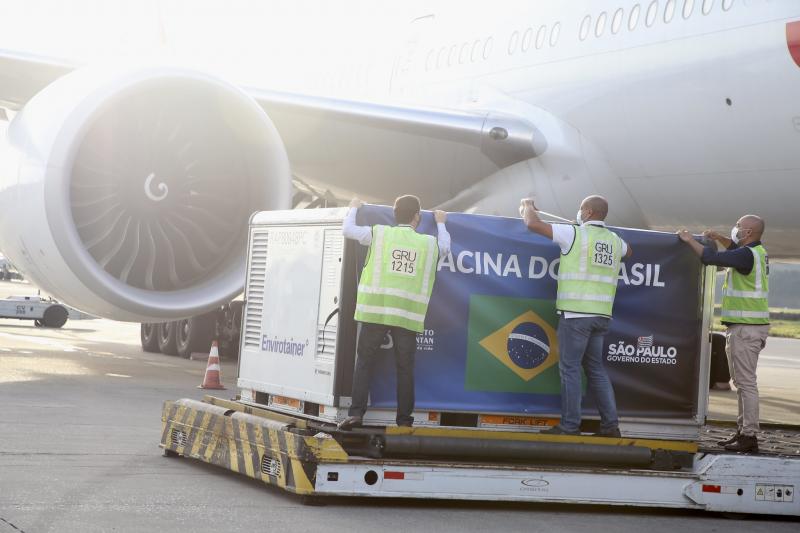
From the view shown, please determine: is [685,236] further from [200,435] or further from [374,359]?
[200,435]

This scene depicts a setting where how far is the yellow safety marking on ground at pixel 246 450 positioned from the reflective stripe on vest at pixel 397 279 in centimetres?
77

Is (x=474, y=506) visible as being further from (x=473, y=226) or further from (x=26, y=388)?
(x=26, y=388)

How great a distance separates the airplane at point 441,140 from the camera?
842 cm

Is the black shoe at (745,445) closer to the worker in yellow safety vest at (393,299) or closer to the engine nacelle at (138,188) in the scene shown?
the worker in yellow safety vest at (393,299)

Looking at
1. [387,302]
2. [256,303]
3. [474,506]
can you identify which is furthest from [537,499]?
[256,303]

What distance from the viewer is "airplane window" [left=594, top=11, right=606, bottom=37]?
9.80 meters

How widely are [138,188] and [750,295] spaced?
454 centimetres

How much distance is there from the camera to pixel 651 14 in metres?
9.33

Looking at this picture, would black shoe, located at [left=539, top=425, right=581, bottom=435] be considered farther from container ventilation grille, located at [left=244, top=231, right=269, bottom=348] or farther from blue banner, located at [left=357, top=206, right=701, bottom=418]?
container ventilation grille, located at [left=244, top=231, right=269, bottom=348]

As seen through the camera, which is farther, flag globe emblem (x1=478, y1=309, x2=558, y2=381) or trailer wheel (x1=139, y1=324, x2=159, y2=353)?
trailer wheel (x1=139, y1=324, x2=159, y2=353)

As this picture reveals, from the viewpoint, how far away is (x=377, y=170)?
1155 cm

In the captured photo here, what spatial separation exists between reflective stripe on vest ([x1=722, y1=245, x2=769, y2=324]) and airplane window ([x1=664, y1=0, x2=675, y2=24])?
3121 mm

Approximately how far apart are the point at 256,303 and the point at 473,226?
1.36m

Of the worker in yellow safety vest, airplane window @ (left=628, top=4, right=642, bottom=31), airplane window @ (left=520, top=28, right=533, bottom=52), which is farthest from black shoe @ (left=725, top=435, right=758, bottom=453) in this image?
airplane window @ (left=520, top=28, right=533, bottom=52)
